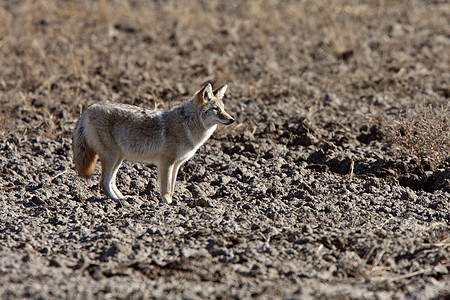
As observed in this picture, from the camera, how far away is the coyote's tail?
6871mm

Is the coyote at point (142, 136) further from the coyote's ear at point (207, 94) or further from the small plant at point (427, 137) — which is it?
the small plant at point (427, 137)

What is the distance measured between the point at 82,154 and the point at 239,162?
1999 millimetres

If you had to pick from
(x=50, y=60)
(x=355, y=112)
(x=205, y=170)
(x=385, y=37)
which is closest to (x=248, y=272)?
(x=205, y=170)

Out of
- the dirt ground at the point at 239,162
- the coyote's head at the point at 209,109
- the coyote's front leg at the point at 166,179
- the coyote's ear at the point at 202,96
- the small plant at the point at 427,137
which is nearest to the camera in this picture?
the dirt ground at the point at 239,162

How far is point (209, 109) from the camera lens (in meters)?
6.97

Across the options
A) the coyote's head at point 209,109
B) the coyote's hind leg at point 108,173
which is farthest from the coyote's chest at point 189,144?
the coyote's hind leg at point 108,173

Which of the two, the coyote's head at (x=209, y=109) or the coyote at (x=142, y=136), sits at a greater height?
the coyote's head at (x=209, y=109)

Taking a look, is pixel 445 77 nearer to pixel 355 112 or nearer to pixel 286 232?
pixel 355 112

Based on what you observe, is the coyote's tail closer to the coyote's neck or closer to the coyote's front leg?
the coyote's front leg

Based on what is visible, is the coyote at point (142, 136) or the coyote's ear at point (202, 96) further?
the coyote's ear at point (202, 96)

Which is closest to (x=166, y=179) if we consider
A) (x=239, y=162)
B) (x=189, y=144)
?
(x=189, y=144)

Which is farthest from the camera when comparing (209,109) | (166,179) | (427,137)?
(427,137)

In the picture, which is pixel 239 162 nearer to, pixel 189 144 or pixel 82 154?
pixel 189 144

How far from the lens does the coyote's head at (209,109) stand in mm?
6898
